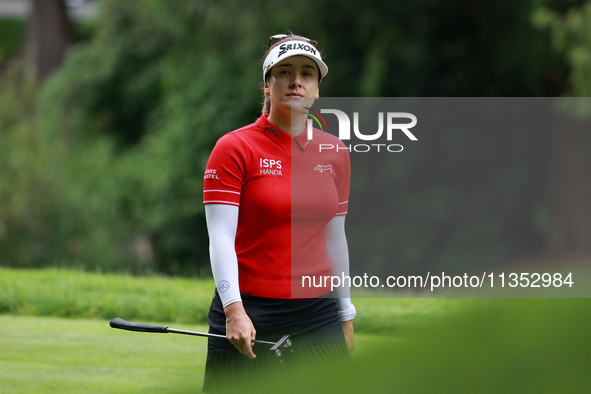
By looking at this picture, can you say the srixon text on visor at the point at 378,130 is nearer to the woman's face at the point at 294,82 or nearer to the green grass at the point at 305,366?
the woman's face at the point at 294,82

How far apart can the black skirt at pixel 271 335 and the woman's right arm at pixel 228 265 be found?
0.11m

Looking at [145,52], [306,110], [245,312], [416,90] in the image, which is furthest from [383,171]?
[145,52]

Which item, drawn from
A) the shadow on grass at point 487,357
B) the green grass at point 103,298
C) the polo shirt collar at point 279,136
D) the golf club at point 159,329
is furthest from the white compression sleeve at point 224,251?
the green grass at point 103,298

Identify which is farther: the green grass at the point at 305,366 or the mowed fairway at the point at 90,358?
the mowed fairway at the point at 90,358

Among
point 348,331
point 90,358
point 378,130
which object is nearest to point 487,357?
point 378,130

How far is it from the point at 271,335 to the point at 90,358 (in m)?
1.96

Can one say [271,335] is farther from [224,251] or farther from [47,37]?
[47,37]

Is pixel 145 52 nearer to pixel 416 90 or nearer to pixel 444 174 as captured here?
pixel 416 90

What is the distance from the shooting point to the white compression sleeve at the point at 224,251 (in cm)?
241

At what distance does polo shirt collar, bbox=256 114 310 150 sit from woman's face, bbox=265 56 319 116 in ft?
0.23

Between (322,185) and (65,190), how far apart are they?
591 inches

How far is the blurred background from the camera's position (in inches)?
575

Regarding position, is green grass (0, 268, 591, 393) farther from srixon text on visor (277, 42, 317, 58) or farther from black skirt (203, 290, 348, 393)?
srixon text on visor (277, 42, 317, 58)

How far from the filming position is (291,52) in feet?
8.17
